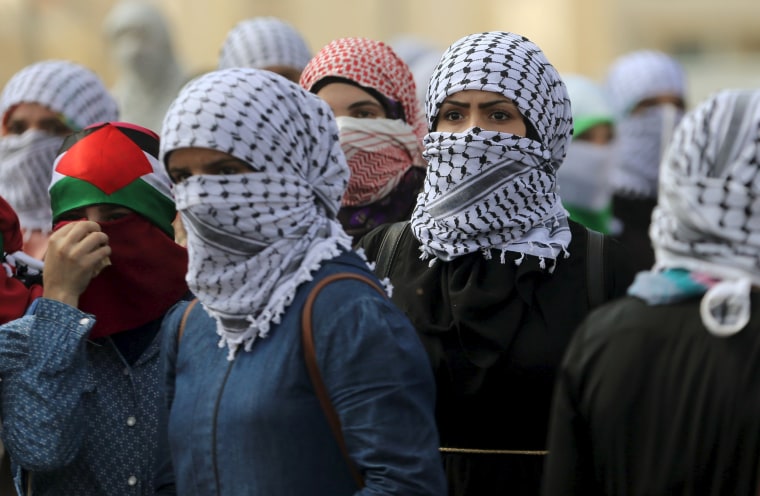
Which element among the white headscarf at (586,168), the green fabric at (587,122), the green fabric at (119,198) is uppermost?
the green fabric at (119,198)

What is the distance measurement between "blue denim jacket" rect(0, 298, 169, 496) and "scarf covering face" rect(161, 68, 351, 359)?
547 millimetres

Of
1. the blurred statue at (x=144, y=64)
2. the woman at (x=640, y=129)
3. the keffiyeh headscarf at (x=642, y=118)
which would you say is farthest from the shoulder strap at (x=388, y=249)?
the blurred statue at (x=144, y=64)

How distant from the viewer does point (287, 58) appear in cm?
623

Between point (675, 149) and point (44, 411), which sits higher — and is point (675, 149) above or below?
above

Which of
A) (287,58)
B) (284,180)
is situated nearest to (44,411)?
(284,180)

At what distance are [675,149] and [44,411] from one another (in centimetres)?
162

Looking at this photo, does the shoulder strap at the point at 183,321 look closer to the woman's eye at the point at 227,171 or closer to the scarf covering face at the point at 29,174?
the woman's eye at the point at 227,171

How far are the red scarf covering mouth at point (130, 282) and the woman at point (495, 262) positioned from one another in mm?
572

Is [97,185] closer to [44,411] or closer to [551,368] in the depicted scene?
[44,411]

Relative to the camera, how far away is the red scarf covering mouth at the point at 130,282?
3523 mm

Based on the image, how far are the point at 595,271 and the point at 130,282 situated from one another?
3.84 ft

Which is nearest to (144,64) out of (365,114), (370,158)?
(365,114)

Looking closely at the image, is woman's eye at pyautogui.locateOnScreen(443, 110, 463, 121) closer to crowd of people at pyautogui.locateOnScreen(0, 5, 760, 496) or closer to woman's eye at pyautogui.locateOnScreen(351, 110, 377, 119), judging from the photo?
crowd of people at pyautogui.locateOnScreen(0, 5, 760, 496)

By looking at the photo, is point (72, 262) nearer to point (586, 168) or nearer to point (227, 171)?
point (227, 171)
